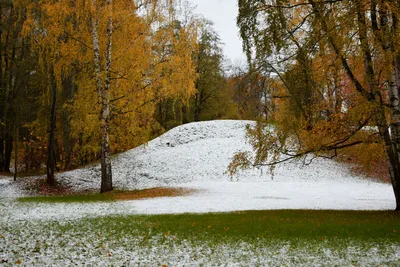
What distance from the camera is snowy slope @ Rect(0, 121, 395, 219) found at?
14508 mm

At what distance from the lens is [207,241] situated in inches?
338

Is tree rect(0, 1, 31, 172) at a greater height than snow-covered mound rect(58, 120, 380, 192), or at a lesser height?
greater

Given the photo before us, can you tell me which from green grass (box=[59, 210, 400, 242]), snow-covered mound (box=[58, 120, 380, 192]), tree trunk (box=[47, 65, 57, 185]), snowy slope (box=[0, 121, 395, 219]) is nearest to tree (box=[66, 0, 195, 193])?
tree trunk (box=[47, 65, 57, 185])

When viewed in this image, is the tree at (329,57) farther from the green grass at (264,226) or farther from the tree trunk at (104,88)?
the tree trunk at (104,88)

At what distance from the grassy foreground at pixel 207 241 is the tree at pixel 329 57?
2286 millimetres

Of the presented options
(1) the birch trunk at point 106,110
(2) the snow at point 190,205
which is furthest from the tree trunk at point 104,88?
(2) the snow at point 190,205

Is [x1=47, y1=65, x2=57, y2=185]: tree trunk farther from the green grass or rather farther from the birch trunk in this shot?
the green grass

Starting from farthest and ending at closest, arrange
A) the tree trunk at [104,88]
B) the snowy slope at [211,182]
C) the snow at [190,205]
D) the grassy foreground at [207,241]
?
the tree trunk at [104,88] < the snowy slope at [211,182] < the snow at [190,205] < the grassy foreground at [207,241]

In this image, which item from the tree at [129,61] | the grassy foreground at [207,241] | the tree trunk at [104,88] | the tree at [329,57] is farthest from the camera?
the tree at [129,61]

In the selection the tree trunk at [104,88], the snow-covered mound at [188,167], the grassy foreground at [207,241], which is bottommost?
the grassy foreground at [207,241]

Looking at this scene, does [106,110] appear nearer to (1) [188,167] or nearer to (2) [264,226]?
(1) [188,167]

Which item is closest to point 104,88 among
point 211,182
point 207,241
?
point 211,182

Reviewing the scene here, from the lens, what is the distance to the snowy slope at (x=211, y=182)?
571 inches

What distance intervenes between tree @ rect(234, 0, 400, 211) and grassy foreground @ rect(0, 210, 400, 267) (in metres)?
2.29
